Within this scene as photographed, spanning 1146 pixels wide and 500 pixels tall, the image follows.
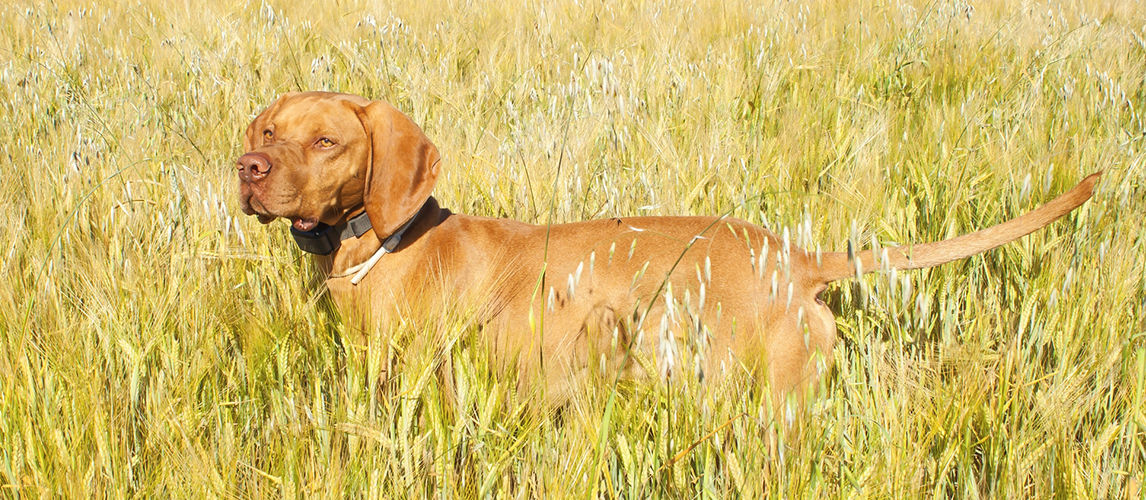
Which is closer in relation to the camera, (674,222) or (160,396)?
(160,396)

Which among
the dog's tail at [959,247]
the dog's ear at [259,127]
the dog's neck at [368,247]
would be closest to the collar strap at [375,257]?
the dog's neck at [368,247]

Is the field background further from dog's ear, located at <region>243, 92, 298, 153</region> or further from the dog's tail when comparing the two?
dog's ear, located at <region>243, 92, 298, 153</region>

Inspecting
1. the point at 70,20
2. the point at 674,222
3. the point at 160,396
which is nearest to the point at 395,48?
the point at 70,20

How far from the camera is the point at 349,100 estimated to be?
235 centimetres

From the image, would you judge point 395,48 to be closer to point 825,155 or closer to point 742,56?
point 742,56

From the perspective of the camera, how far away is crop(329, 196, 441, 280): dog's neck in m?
2.25

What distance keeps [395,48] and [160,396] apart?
342cm

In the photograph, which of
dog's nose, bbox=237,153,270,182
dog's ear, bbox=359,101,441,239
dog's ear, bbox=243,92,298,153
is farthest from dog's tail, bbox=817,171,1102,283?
dog's ear, bbox=243,92,298,153

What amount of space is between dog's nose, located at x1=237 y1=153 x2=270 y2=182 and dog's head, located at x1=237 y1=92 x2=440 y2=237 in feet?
0.05

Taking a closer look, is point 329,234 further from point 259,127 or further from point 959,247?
point 959,247

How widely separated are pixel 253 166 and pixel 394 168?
14.5 inches

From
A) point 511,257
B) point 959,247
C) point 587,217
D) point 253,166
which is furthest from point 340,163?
point 959,247

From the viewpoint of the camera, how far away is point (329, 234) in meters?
2.29

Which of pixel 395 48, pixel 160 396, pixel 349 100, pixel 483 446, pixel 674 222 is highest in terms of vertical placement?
pixel 395 48
